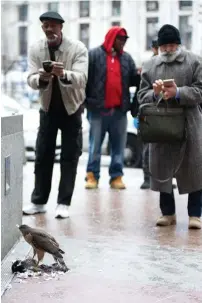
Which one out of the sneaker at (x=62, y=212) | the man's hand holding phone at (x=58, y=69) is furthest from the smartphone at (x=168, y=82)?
the sneaker at (x=62, y=212)

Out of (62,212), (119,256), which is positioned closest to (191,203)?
(62,212)

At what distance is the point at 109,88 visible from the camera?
9703 mm

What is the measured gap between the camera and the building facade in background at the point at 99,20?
93.4 feet

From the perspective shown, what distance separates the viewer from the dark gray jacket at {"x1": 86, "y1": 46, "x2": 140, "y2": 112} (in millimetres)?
9672

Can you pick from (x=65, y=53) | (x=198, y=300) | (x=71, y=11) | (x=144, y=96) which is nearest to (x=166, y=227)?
(x=144, y=96)

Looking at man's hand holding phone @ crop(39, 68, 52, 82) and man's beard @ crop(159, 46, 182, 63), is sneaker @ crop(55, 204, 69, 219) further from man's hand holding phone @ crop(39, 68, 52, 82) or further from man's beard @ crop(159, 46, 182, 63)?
man's beard @ crop(159, 46, 182, 63)

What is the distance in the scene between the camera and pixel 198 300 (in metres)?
4.82

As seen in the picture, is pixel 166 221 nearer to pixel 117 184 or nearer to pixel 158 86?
pixel 158 86

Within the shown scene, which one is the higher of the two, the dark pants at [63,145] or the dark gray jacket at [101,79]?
the dark gray jacket at [101,79]

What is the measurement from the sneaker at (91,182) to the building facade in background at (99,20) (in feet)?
56.2

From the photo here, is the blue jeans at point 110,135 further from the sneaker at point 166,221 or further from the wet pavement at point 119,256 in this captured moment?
the sneaker at point 166,221

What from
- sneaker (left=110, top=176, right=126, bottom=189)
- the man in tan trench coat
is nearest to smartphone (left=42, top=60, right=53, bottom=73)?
the man in tan trench coat

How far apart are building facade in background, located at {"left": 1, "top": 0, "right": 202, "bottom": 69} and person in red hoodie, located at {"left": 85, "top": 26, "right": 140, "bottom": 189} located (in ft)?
55.9

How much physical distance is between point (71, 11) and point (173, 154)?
24630mm
